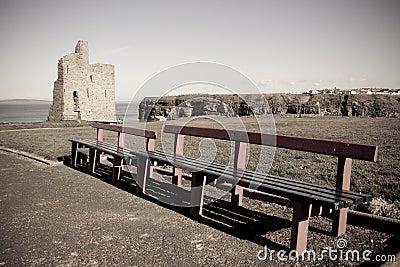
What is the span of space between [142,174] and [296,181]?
239 cm

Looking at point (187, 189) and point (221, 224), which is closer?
point (221, 224)

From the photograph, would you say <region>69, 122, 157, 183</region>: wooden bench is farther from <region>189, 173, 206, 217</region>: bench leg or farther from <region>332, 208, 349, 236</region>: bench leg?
<region>332, 208, 349, 236</region>: bench leg

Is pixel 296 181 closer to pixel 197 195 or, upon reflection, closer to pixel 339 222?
pixel 339 222

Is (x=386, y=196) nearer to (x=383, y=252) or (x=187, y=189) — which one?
(x=383, y=252)

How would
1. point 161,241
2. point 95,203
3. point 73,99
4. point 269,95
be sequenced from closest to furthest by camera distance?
point 161,241
point 95,203
point 73,99
point 269,95

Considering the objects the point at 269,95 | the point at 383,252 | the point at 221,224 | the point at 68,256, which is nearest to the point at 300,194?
the point at 383,252

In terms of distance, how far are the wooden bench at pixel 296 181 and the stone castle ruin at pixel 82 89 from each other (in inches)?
952

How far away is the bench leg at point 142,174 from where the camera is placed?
5.43 m

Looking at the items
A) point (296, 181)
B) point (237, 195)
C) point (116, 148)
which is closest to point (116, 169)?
point (116, 148)

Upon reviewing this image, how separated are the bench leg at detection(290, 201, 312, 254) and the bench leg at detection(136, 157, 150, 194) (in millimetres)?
2601

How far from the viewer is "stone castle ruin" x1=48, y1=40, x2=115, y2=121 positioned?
2756 centimetres

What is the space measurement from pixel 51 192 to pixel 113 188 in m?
0.91

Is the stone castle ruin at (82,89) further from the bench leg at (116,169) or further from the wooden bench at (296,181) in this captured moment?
the wooden bench at (296,181)

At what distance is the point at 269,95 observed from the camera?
3250cm
